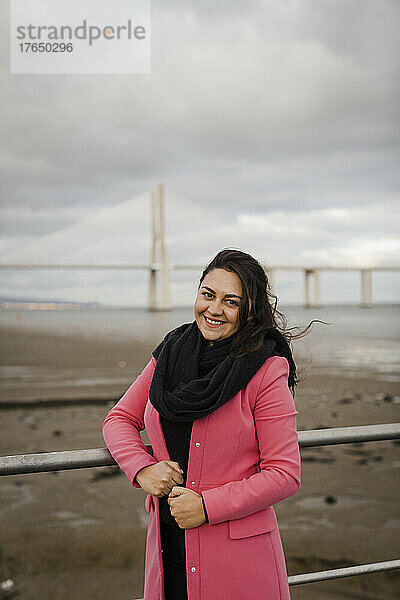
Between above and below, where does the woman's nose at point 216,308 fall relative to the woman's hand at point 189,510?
above

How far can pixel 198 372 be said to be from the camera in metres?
1.47

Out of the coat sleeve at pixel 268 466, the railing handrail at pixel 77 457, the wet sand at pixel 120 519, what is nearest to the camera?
the coat sleeve at pixel 268 466

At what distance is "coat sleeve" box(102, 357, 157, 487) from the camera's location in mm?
1472

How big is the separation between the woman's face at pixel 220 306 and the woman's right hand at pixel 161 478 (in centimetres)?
31

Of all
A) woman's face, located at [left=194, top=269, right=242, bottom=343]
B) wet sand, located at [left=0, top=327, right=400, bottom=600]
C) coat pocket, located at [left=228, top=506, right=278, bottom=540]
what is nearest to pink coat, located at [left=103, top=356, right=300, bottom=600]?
coat pocket, located at [left=228, top=506, right=278, bottom=540]

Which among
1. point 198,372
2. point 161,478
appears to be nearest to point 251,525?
point 161,478

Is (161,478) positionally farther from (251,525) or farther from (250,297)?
(250,297)

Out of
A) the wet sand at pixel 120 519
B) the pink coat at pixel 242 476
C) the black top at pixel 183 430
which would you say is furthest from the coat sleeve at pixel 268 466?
the wet sand at pixel 120 519

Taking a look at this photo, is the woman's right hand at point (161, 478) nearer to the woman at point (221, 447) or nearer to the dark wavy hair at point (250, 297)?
the woman at point (221, 447)

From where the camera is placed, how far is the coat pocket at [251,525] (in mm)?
1390

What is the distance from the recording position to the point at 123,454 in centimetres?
148

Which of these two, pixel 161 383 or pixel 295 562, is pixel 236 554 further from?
pixel 295 562

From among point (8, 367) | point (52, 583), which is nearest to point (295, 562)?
point (52, 583)

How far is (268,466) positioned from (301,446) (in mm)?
241
